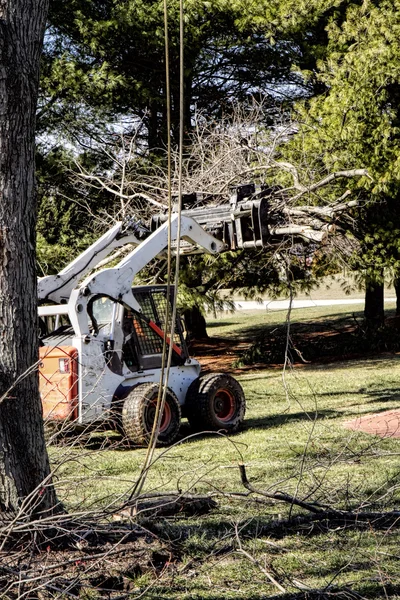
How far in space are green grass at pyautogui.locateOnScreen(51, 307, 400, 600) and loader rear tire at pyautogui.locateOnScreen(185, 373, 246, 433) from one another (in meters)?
0.22

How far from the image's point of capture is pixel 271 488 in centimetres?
630

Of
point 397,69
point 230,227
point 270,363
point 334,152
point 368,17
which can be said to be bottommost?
point 270,363

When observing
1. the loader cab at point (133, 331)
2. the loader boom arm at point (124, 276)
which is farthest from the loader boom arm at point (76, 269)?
the loader boom arm at point (124, 276)

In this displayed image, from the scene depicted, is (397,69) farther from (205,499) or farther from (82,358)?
(205,499)

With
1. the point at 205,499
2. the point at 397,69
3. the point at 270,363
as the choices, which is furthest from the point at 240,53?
the point at 205,499

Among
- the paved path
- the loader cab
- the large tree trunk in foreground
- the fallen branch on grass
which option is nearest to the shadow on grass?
the loader cab

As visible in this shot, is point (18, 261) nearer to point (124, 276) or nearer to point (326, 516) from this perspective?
point (326, 516)

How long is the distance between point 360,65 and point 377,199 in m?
2.64

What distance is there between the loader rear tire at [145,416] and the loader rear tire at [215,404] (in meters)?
0.48

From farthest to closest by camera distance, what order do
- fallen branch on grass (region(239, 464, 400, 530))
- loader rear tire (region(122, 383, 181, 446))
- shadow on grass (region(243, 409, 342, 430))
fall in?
shadow on grass (region(243, 409, 342, 430)) → loader rear tire (region(122, 383, 181, 446)) → fallen branch on grass (region(239, 464, 400, 530))

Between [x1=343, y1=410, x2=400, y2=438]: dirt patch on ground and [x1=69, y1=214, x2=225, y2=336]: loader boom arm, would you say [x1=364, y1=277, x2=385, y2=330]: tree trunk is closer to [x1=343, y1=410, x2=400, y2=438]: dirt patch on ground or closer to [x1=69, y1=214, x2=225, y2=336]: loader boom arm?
[x1=343, y1=410, x2=400, y2=438]: dirt patch on ground

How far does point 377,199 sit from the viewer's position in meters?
17.2

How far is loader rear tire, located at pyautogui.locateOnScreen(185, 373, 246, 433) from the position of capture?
1032cm

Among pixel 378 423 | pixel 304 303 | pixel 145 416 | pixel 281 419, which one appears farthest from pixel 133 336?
pixel 304 303
